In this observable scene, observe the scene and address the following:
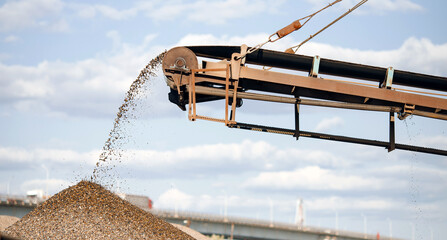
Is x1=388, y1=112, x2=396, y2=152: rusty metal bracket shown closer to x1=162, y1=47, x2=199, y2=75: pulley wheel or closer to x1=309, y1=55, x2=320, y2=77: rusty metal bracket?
x1=309, y1=55, x2=320, y2=77: rusty metal bracket

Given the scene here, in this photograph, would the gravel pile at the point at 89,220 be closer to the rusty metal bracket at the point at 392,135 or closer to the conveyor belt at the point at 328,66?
the conveyor belt at the point at 328,66

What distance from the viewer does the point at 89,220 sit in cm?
1273

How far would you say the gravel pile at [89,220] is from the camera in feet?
40.5

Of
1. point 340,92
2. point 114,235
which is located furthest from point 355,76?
point 114,235

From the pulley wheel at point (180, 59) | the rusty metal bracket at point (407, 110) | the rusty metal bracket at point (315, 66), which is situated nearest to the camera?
the pulley wheel at point (180, 59)

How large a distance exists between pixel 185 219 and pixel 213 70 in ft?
153

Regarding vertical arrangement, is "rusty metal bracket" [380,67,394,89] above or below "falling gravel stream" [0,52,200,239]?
above

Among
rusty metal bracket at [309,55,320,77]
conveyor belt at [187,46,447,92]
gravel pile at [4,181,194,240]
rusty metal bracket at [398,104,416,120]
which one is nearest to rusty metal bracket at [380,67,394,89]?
conveyor belt at [187,46,447,92]

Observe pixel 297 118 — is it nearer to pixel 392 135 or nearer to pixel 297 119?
pixel 297 119

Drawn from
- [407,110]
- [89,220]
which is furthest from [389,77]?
[89,220]

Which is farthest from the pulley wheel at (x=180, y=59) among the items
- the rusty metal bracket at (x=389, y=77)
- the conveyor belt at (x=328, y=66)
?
the rusty metal bracket at (x=389, y=77)

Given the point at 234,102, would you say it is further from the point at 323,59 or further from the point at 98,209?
the point at 98,209

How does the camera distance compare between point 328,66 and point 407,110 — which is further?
point 407,110

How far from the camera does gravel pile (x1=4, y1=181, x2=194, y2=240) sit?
12.4 metres
